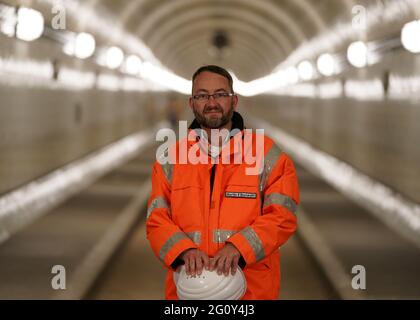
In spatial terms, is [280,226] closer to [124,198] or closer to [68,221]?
[68,221]

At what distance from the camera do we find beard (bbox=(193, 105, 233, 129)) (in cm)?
316

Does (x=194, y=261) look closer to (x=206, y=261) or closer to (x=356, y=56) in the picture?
(x=206, y=261)

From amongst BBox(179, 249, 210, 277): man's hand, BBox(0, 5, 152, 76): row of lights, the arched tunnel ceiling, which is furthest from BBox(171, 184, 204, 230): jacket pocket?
the arched tunnel ceiling

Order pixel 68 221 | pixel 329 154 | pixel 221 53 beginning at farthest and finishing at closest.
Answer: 1. pixel 221 53
2. pixel 329 154
3. pixel 68 221

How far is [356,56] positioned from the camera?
1265 cm

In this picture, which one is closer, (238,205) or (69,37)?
(238,205)

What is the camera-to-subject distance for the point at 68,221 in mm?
10891

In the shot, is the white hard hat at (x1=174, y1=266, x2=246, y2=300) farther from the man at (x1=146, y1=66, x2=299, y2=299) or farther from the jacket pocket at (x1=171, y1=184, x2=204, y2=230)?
the jacket pocket at (x1=171, y1=184, x2=204, y2=230)

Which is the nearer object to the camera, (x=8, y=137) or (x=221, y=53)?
(x=8, y=137)

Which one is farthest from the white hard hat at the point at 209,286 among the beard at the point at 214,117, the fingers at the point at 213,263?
the beard at the point at 214,117

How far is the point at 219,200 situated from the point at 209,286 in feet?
1.06

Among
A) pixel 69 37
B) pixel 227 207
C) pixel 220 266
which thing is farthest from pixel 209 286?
pixel 69 37

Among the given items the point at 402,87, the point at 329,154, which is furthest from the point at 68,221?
the point at 329,154
